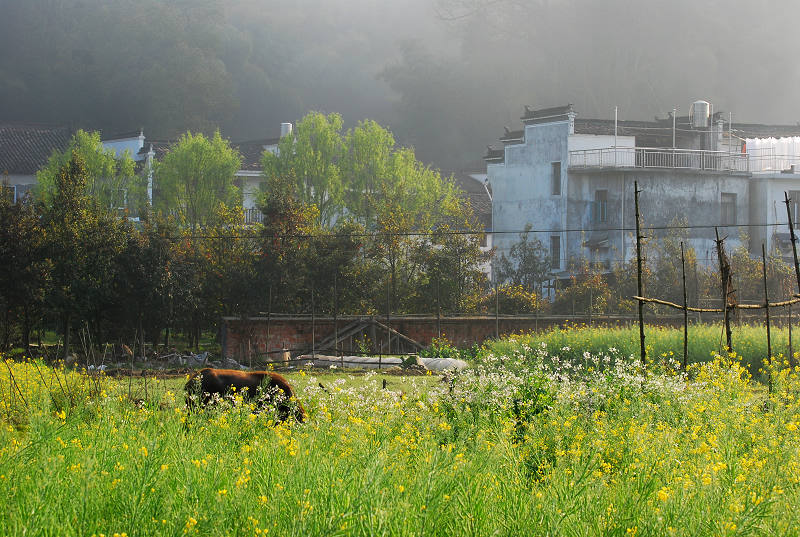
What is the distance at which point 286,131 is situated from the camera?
172ft

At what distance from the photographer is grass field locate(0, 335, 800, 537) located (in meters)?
5.94

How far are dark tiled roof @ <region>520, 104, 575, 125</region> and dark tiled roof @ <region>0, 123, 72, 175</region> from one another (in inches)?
984

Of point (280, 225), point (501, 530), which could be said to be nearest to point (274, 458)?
point (501, 530)

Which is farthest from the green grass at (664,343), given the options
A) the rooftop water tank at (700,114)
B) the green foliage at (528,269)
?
the rooftop water tank at (700,114)

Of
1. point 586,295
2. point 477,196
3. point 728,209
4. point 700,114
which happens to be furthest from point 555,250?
point 586,295

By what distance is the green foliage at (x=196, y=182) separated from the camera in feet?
140

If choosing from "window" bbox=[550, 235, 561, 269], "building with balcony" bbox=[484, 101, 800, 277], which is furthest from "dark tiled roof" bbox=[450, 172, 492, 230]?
"window" bbox=[550, 235, 561, 269]

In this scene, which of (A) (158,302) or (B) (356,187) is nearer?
(A) (158,302)

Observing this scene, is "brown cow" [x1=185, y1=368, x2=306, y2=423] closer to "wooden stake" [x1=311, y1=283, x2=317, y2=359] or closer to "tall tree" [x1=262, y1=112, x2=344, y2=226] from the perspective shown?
"wooden stake" [x1=311, y1=283, x2=317, y2=359]

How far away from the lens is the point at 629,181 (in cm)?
4166

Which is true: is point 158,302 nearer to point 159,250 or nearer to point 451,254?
point 159,250

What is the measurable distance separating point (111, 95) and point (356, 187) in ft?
90.1

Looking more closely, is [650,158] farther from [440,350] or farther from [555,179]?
[440,350]

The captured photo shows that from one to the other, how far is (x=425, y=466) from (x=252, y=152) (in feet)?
146
